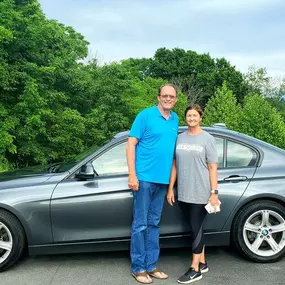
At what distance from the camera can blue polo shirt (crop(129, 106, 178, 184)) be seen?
352 cm

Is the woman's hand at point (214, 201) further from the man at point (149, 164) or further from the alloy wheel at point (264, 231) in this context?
the alloy wheel at point (264, 231)

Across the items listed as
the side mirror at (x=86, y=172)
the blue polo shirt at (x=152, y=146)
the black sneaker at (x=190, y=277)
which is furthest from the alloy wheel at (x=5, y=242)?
the black sneaker at (x=190, y=277)

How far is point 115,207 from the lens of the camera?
3803 millimetres

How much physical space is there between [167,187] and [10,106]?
14.5m

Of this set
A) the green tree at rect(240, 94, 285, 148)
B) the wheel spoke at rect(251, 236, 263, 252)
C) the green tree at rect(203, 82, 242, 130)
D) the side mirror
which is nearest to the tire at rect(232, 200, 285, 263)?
the wheel spoke at rect(251, 236, 263, 252)

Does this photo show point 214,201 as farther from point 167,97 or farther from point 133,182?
point 167,97

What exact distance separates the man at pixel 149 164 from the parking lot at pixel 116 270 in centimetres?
28

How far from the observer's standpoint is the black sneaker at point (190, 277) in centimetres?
358

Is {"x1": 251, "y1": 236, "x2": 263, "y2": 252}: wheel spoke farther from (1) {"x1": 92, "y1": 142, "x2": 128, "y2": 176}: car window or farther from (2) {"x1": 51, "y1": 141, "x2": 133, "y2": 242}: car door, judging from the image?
(1) {"x1": 92, "y1": 142, "x2": 128, "y2": 176}: car window

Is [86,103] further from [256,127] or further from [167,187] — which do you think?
[167,187]

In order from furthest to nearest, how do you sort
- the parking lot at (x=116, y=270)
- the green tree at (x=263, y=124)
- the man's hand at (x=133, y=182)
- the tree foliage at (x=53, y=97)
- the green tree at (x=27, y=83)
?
the green tree at (x=263, y=124) → the tree foliage at (x=53, y=97) → the green tree at (x=27, y=83) → the parking lot at (x=116, y=270) → the man's hand at (x=133, y=182)

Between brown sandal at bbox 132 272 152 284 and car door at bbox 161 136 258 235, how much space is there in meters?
0.48

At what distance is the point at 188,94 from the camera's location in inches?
2031

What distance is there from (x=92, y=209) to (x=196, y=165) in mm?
1116
